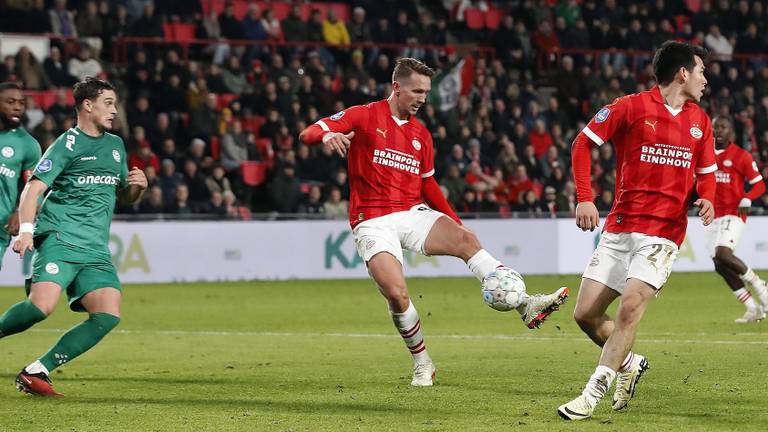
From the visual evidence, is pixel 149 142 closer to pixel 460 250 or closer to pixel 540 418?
pixel 460 250

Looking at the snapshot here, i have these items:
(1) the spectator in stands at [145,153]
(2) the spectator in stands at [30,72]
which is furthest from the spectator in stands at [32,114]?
(1) the spectator in stands at [145,153]

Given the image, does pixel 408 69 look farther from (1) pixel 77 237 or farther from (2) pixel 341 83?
(2) pixel 341 83

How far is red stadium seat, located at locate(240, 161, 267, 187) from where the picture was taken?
24703 mm

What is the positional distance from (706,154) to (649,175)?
0.41 metres

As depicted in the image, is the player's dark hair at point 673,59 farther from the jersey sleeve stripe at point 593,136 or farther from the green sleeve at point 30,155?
the green sleeve at point 30,155

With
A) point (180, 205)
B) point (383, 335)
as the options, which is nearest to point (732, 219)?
point (383, 335)

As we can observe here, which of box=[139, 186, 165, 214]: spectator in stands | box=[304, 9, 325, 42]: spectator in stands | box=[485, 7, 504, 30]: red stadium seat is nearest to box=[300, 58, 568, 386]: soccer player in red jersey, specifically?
box=[139, 186, 165, 214]: spectator in stands

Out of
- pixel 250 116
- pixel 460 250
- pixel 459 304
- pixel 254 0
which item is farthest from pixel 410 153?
pixel 254 0

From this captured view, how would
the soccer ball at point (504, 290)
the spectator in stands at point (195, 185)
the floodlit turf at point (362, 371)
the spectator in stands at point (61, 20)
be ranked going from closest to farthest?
1. the floodlit turf at point (362, 371)
2. the soccer ball at point (504, 290)
3. the spectator in stands at point (195, 185)
4. the spectator in stands at point (61, 20)

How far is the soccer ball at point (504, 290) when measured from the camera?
857cm

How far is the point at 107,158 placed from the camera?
933cm

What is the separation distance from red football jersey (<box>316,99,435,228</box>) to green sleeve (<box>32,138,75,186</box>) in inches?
75.5

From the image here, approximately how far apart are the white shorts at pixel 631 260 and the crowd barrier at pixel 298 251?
13950 mm

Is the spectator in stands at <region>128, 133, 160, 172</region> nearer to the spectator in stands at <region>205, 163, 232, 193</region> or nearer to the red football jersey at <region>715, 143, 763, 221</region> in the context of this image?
the spectator in stands at <region>205, 163, 232, 193</region>
